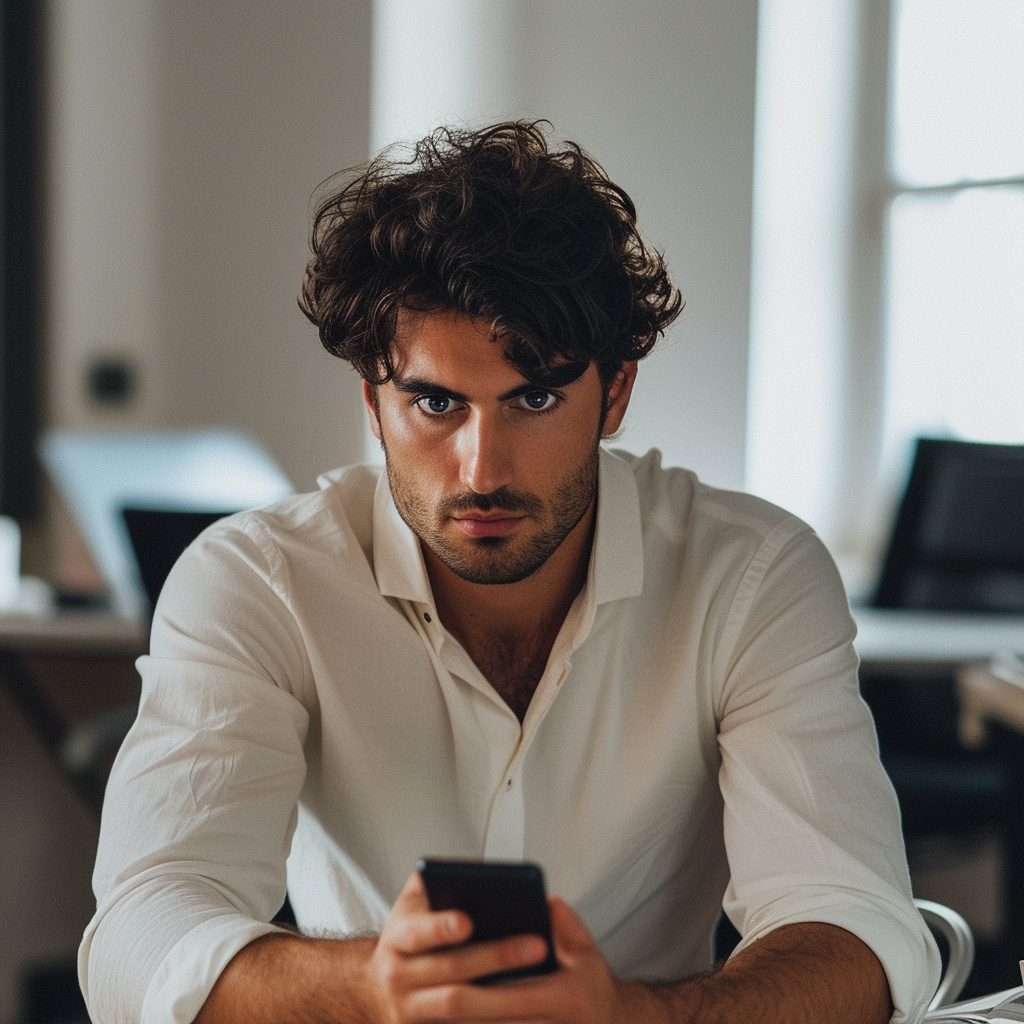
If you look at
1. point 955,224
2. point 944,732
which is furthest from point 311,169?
point 944,732

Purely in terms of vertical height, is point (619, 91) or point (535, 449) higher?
point (619, 91)

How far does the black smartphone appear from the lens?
733mm

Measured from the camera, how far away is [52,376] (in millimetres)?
3291

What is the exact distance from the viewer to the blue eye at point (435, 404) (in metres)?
1.20

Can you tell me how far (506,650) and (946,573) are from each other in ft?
5.60

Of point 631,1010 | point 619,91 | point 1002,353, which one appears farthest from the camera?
point 1002,353

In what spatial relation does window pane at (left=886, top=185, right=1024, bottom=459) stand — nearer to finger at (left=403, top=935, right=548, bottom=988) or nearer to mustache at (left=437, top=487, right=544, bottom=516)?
mustache at (left=437, top=487, right=544, bottom=516)

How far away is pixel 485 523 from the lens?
1.19 m

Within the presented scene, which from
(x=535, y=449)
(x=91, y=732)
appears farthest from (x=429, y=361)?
(x=91, y=732)

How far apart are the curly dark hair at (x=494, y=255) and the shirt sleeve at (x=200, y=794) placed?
28 centimetres

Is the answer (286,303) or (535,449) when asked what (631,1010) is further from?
(286,303)

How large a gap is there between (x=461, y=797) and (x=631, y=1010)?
0.43 m

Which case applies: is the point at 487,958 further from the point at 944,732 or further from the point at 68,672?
the point at 68,672

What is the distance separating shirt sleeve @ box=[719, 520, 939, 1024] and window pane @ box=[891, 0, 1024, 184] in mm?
2674
